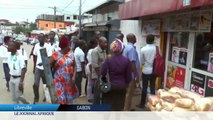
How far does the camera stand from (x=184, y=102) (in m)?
2.75

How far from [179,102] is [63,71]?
258 cm

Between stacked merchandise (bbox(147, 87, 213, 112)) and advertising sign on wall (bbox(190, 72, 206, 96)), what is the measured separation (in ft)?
11.0

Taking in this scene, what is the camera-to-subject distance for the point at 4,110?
3.51m

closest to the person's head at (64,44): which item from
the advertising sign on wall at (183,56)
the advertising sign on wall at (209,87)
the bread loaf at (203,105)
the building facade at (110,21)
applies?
the bread loaf at (203,105)

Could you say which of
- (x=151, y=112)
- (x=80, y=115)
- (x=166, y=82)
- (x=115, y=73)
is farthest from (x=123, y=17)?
(x=151, y=112)

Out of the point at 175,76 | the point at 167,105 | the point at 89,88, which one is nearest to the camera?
the point at 167,105

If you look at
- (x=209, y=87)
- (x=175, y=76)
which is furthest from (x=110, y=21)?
(x=209, y=87)

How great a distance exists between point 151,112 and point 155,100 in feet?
0.45

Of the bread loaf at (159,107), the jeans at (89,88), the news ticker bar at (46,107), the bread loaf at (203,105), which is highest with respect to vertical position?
the bread loaf at (203,105)

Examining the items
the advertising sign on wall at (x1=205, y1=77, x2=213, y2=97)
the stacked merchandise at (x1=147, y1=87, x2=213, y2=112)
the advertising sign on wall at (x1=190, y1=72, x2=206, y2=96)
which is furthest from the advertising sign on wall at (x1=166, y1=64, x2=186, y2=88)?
the stacked merchandise at (x1=147, y1=87, x2=213, y2=112)

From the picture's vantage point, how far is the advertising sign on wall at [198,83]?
6.23 meters

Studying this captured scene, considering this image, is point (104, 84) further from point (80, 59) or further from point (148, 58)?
point (80, 59)

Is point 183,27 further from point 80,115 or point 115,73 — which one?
point 80,115

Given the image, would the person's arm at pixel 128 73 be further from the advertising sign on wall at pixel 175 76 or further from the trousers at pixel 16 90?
the advertising sign on wall at pixel 175 76
